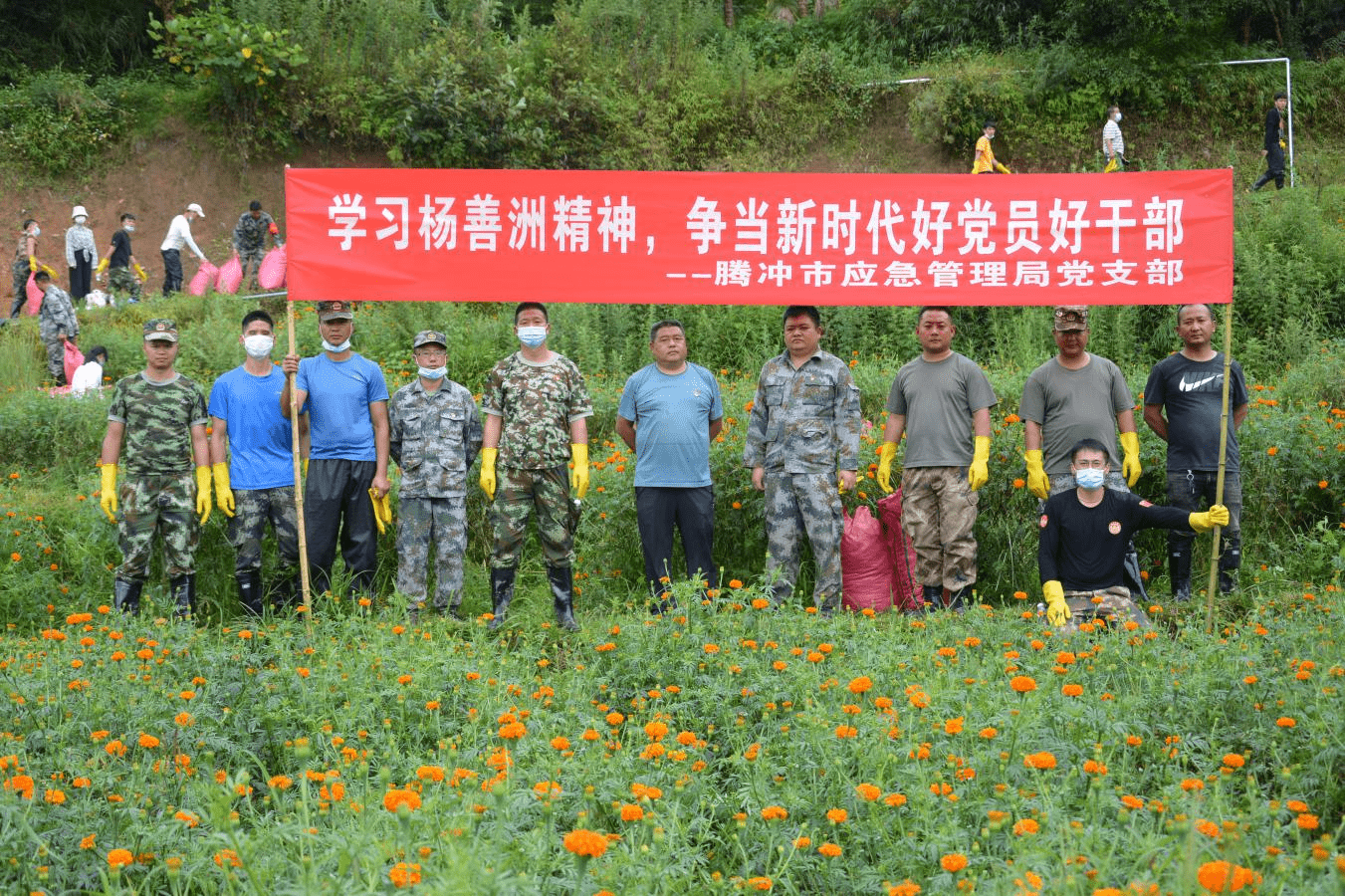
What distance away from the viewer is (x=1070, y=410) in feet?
22.0

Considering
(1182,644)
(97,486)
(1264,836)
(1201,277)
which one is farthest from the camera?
(97,486)

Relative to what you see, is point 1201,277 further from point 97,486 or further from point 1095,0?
point 1095,0

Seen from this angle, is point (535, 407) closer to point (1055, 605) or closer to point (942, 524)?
point (942, 524)

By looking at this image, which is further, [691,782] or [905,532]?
[905,532]

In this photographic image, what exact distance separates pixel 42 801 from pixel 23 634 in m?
3.91

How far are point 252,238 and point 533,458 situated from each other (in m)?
12.2

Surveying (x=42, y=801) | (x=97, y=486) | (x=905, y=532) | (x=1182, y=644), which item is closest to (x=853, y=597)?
(x=905, y=532)

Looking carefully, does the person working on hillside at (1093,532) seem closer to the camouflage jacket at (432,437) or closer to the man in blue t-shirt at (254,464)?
the camouflage jacket at (432,437)

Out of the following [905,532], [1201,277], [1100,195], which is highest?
[1100,195]

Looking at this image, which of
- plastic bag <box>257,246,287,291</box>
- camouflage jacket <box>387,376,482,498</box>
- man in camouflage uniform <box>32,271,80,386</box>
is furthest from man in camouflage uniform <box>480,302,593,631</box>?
plastic bag <box>257,246,287,291</box>

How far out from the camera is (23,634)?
23.3 feet

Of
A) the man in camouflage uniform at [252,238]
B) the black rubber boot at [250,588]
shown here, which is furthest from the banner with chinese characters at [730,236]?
the man in camouflage uniform at [252,238]

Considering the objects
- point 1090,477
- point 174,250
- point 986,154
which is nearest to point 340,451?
point 1090,477

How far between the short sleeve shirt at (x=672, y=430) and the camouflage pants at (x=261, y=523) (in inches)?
77.7
